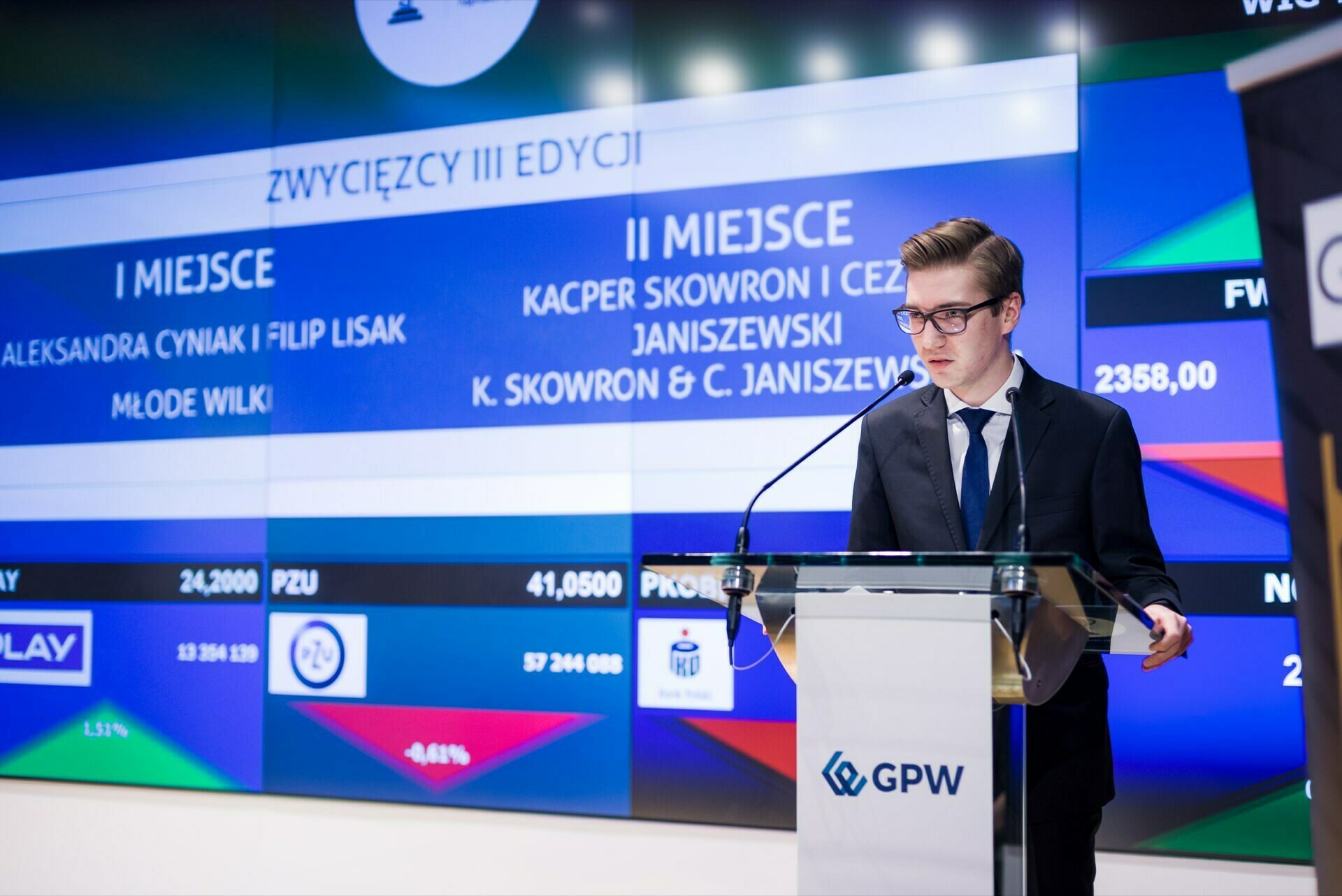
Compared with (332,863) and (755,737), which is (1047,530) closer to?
(755,737)

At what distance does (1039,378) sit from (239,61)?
10.7 ft

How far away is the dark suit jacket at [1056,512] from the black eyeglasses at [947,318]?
5.0 inches

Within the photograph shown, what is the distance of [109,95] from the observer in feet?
14.2

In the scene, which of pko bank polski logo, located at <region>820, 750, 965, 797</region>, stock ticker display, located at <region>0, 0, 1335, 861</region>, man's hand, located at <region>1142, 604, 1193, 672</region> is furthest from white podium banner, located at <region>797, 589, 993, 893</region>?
stock ticker display, located at <region>0, 0, 1335, 861</region>

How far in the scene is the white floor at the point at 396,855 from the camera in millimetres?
3057

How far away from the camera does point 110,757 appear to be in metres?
4.17

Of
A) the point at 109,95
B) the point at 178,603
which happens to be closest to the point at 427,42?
the point at 109,95

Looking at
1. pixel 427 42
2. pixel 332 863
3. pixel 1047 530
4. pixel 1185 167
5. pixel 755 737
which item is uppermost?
pixel 427 42

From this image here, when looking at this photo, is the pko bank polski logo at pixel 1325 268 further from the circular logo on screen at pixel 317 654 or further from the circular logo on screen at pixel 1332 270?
the circular logo on screen at pixel 317 654

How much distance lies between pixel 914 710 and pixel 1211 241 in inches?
88.7

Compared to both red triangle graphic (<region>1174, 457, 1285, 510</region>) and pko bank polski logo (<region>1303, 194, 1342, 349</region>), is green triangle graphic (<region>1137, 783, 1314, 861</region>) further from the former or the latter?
pko bank polski logo (<region>1303, 194, 1342, 349</region>)

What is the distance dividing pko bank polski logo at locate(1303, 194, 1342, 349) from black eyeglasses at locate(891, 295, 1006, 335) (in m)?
1.17

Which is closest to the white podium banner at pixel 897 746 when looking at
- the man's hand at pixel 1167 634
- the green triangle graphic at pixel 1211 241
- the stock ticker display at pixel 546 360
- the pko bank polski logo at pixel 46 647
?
the man's hand at pixel 1167 634

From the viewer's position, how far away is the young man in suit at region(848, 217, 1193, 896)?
1.78m
